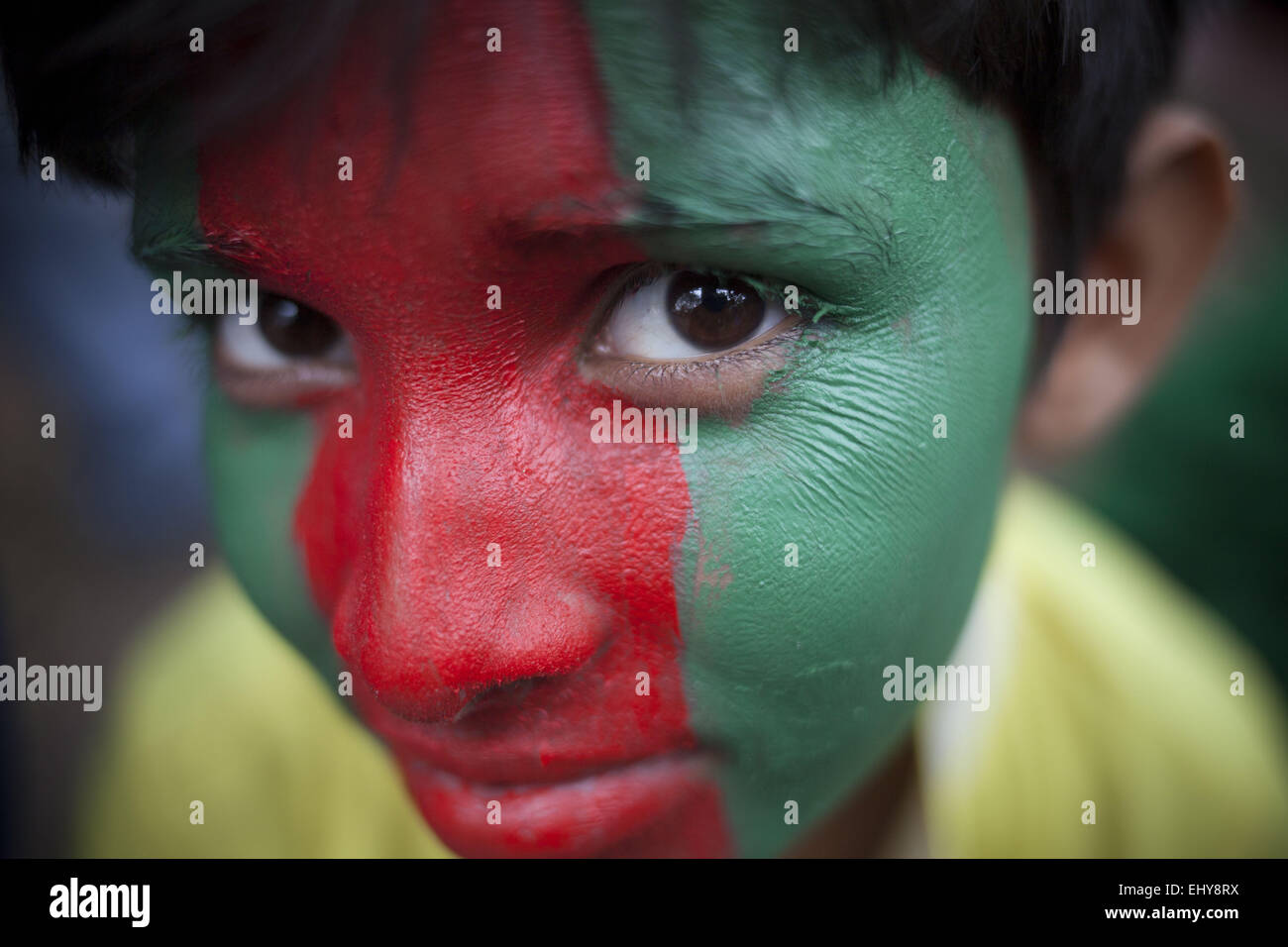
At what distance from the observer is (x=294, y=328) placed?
3.48 ft

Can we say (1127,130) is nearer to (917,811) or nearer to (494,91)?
(494,91)

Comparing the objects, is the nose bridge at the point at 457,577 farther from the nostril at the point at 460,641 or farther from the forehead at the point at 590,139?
the forehead at the point at 590,139

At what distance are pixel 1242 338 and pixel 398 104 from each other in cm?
278

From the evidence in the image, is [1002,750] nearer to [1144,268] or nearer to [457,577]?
[1144,268]

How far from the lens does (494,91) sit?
0.81 m

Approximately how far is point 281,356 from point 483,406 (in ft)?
0.99

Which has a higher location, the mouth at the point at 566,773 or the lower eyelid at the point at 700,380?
the lower eyelid at the point at 700,380

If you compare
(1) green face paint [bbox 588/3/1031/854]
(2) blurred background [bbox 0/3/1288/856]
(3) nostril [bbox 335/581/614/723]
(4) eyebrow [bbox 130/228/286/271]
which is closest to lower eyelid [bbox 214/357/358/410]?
(4) eyebrow [bbox 130/228/286/271]

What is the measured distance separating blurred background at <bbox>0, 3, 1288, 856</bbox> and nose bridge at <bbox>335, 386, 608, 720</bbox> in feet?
3.04

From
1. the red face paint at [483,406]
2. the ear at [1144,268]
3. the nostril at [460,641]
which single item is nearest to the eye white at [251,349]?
the red face paint at [483,406]

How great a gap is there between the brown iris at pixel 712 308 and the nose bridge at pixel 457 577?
18 cm

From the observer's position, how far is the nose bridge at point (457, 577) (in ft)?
2.85

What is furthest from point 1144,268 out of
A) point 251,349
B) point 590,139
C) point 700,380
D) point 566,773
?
point 251,349

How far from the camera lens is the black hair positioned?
82cm
